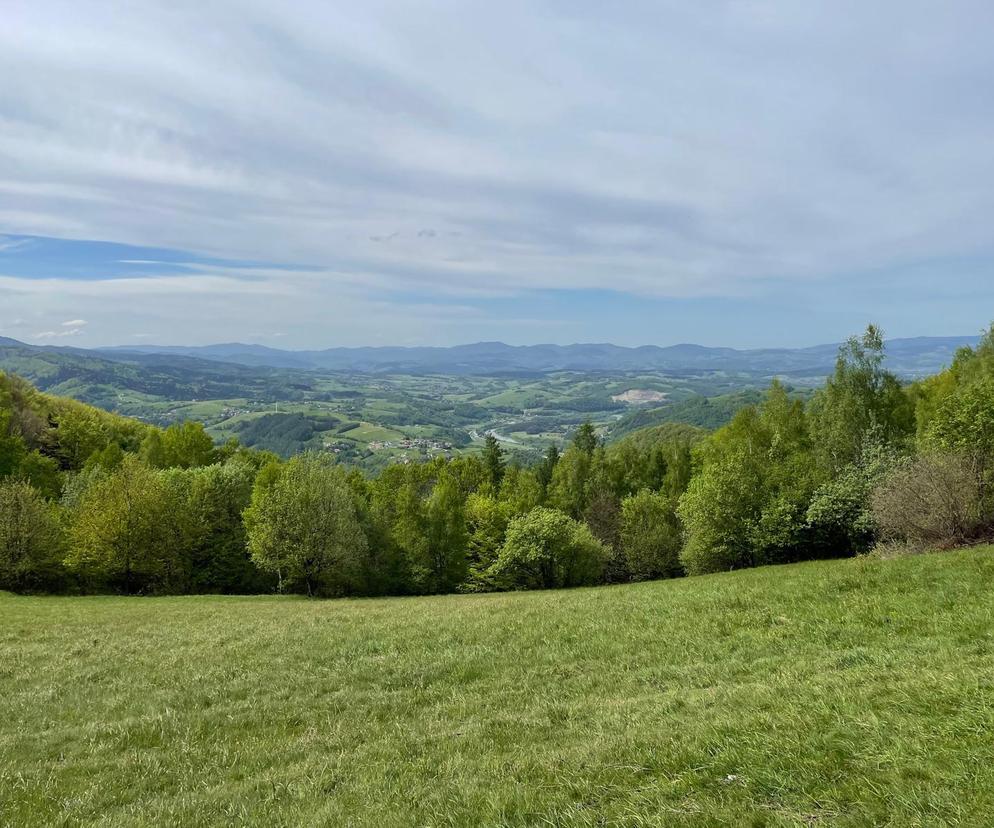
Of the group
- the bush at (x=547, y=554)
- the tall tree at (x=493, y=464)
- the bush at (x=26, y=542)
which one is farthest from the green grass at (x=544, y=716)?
the tall tree at (x=493, y=464)

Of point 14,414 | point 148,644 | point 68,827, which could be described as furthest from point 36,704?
point 14,414

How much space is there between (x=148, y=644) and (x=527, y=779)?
19.8 metres

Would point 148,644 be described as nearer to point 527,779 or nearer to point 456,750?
point 456,750

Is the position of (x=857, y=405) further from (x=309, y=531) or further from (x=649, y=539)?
(x=309, y=531)


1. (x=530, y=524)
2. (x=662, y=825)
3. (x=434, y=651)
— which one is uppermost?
(x=662, y=825)

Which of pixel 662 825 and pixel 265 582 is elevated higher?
pixel 662 825

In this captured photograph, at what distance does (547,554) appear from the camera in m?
55.0

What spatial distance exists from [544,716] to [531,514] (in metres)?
45.4

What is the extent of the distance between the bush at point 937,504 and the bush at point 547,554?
27.2 metres

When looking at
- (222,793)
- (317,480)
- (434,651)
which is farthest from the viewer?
(317,480)

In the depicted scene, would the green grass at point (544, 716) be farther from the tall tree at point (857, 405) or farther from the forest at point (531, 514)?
the tall tree at point (857, 405)

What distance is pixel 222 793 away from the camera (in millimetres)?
9594

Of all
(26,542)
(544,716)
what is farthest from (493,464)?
(544,716)

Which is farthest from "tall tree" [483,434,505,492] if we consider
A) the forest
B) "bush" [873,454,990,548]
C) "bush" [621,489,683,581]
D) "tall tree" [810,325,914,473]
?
"bush" [873,454,990,548]
